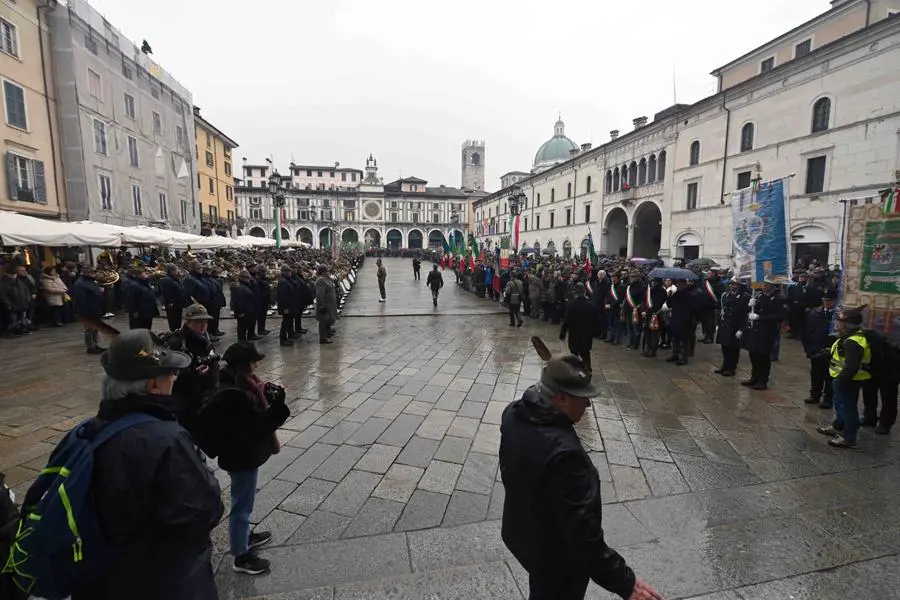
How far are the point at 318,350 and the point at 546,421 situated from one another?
25.2 feet

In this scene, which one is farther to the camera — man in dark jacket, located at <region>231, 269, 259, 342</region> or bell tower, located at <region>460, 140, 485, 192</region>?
bell tower, located at <region>460, 140, 485, 192</region>

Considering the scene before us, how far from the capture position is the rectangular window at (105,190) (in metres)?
20.0

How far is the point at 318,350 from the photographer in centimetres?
881

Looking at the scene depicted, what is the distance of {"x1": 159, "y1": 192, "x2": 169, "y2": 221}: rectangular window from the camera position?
25.2 metres

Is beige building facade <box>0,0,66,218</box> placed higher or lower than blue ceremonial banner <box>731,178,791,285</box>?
higher

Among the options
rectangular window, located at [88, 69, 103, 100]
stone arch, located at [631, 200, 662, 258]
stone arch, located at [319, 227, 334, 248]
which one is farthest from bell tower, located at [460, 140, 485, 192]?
rectangular window, located at [88, 69, 103, 100]

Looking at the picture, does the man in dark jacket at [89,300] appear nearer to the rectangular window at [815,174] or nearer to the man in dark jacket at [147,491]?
the man in dark jacket at [147,491]

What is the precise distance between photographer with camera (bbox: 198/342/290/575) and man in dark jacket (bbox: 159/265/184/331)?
7.09 meters

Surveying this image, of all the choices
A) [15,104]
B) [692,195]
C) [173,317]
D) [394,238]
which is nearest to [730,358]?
[173,317]

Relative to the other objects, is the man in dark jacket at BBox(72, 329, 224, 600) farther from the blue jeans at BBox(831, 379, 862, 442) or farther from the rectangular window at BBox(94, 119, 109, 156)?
the rectangular window at BBox(94, 119, 109, 156)

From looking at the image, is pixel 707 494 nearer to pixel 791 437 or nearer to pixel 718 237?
pixel 791 437

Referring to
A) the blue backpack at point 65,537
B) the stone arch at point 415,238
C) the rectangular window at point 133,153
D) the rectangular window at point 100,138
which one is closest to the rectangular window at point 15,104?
the rectangular window at point 100,138

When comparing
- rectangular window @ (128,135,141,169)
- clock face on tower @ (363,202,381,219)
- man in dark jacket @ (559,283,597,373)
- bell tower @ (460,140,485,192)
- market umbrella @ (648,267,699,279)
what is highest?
bell tower @ (460,140,485,192)

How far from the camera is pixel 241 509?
2.71 metres
